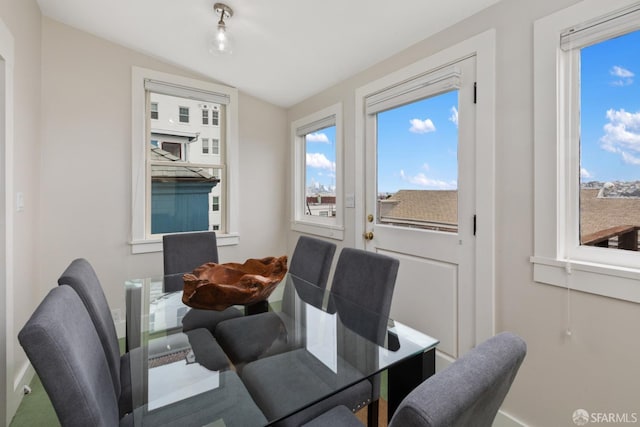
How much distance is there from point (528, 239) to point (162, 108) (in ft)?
10.3

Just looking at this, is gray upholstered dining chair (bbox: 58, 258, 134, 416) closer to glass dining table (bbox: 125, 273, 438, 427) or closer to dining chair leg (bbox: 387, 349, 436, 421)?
glass dining table (bbox: 125, 273, 438, 427)

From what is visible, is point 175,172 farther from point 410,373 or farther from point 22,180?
point 410,373

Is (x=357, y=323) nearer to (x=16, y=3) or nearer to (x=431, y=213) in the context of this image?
(x=431, y=213)

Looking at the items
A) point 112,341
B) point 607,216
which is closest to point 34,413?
point 112,341

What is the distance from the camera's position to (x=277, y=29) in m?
2.24

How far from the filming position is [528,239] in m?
1.60

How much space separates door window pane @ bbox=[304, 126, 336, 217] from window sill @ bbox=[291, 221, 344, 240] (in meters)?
0.15

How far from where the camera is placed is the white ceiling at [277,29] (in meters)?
1.93

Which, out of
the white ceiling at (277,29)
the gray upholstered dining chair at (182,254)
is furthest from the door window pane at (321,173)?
the gray upholstered dining chair at (182,254)

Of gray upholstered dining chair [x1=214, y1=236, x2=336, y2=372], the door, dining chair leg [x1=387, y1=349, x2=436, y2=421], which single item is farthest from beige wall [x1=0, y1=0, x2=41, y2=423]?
the door

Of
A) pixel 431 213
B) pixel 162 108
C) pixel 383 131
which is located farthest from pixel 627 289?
pixel 162 108

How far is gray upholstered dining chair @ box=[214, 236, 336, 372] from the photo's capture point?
1.38 m

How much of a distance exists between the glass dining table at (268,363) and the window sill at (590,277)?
0.71m

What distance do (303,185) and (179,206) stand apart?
1.32m
